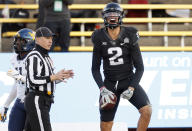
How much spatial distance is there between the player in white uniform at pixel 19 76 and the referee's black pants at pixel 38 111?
1.51 feet

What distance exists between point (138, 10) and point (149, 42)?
0.92 meters

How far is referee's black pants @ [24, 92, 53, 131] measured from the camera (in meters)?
5.76

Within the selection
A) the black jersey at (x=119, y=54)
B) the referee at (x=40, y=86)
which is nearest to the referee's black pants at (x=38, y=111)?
the referee at (x=40, y=86)

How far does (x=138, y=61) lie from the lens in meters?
6.46

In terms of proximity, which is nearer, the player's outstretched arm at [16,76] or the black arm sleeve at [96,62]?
the player's outstretched arm at [16,76]

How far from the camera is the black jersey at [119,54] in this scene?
253 inches

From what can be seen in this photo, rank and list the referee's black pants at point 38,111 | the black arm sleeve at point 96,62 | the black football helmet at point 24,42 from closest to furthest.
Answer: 1. the referee's black pants at point 38,111
2. the black arm sleeve at point 96,62
3. the black football helmet at point 24,42

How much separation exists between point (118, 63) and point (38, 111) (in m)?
1.22

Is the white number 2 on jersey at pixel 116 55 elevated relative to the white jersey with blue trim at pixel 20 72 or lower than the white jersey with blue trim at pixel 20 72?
elevated

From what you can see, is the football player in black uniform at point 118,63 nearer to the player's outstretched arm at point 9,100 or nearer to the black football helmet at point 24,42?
the black football helmet at point 24,42

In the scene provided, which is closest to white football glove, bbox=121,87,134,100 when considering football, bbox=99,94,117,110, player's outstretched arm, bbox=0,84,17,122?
football, bbox=99,94,117,110

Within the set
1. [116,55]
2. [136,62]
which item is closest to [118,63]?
[116,55]

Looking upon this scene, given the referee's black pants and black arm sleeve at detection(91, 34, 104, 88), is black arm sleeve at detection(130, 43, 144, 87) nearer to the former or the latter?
black arm sleeve at detection(91, 34, 104, 88)

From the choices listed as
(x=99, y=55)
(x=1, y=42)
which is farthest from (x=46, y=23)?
A: (x=99, y=55)
